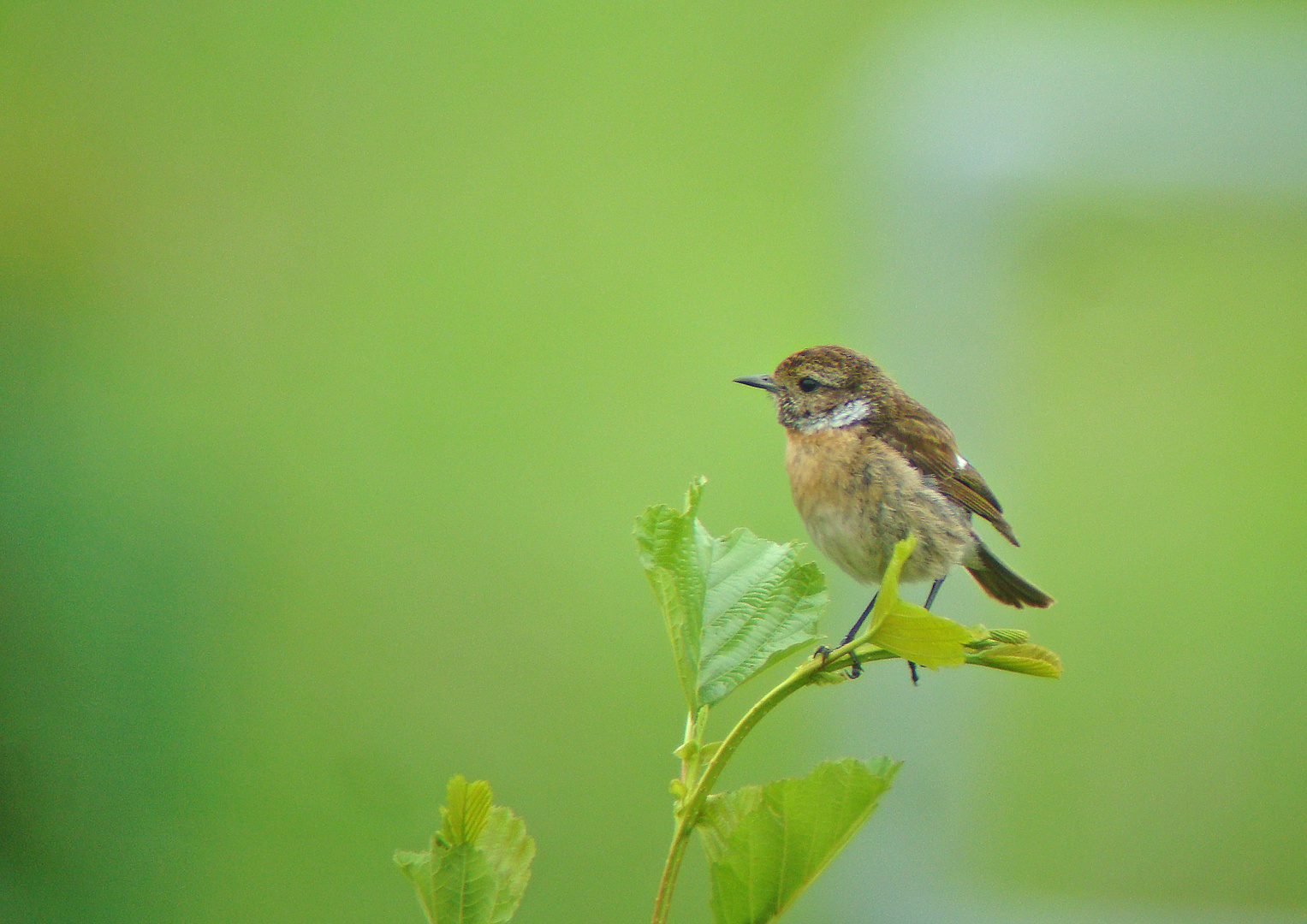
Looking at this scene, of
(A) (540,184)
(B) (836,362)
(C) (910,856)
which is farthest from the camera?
(A) (540,184)

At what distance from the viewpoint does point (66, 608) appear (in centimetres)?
204

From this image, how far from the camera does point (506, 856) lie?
0.38m

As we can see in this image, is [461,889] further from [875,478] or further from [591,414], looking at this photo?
[591,414]

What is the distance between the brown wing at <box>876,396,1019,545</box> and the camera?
3.36 feet

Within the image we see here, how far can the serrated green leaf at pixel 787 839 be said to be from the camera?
36 centimetres

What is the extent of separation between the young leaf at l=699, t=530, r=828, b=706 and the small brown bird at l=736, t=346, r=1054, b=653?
56cm

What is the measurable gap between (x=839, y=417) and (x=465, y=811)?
83 cm

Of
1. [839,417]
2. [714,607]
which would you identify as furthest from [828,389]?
[714,607]

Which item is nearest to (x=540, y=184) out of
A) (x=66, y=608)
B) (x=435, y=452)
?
(x=435, y=452)

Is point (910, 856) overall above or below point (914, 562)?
below

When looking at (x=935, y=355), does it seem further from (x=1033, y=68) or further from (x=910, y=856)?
(x=910, y=856)

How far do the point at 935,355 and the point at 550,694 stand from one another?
1170mm

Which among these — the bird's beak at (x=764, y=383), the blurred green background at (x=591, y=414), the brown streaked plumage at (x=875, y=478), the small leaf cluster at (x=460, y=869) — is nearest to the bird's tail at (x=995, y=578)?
the brown streaked plumage at (x=875, y=478)

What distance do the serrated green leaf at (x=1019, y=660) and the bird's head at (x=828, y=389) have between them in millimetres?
733
